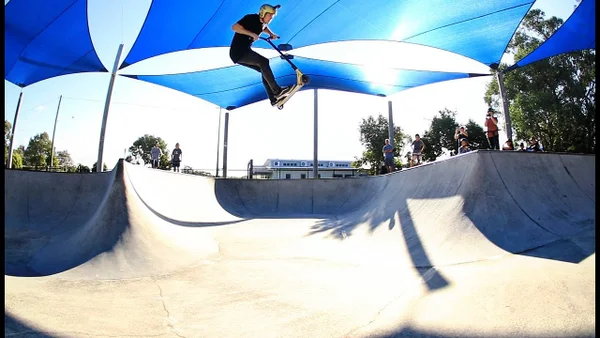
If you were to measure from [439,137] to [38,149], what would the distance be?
6540 centimetres

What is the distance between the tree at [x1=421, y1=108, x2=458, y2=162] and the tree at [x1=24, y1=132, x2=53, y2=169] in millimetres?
60647

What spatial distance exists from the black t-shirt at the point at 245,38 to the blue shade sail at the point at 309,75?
6.71 m

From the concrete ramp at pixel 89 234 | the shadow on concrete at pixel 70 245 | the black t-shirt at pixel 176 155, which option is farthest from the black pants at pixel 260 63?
the black t-shirt at pixel 176 155

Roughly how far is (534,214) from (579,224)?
1.57 ft

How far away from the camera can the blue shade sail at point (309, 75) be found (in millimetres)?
11805

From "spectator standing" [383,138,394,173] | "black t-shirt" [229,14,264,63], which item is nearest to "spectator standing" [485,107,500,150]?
"spectator standing" [383,138,394,173]

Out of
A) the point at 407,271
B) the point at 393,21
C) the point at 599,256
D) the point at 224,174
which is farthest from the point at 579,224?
the point at 224,174

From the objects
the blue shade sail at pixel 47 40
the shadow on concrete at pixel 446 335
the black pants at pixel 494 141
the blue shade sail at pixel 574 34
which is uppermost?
the blue shade sail at pixel 574 34

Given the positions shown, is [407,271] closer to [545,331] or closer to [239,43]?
[545,331]

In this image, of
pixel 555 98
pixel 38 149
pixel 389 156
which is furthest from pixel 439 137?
pixel 38 149

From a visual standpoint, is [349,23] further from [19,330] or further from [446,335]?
[19,330]

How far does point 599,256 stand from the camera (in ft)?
4.65

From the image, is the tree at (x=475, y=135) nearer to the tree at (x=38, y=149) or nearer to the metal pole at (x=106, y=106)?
the metal pole at (x=106, y=106)

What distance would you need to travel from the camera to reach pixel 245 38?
490 centimetres
